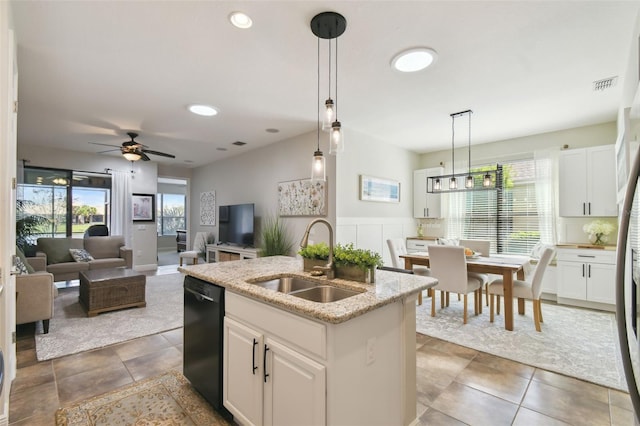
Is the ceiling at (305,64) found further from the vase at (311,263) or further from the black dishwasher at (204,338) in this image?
the black dishwasher at (204,338)

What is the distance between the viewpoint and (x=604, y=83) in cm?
311

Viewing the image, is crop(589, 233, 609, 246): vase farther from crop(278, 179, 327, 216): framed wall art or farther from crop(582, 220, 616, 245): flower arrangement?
crop(278, 179, 327, 216): framed wall art

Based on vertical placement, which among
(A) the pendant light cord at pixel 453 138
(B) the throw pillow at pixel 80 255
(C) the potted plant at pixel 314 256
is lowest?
(B) the throw pillow at pixel 80 255

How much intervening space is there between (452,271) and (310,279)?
2.32 meters

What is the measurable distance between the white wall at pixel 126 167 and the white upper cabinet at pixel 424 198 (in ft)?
20.3

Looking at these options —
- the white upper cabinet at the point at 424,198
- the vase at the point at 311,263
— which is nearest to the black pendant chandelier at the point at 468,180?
the white upper cabinet at the point at 424,198

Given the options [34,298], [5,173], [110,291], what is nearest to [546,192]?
[5,173]

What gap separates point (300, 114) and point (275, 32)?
70.0 inches

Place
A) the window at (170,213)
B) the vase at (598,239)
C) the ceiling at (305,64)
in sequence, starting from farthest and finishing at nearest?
1. the window at (170,213)
2. the vase at (598,239)
3. the ceiling at (305,64)

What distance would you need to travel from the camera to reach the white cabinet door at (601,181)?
404 centimetres

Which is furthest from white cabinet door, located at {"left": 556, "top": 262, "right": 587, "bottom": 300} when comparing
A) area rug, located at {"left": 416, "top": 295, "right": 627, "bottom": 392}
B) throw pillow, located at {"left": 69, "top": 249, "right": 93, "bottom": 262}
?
throw pillow, located at {"left": 69, "top": 249, "right": 93, "bottom": 262}

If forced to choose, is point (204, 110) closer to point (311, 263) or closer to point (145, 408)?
point (311, 263)

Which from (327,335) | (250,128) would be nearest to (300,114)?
(250,128)

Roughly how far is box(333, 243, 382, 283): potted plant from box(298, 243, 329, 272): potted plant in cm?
14
